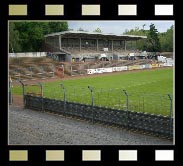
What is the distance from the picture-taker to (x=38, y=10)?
3.58m

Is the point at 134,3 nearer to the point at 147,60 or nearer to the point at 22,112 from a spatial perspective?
the point at 22,112

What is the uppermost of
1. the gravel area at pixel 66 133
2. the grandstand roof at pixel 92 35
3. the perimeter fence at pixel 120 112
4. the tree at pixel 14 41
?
the grandstand roof at pixel 92 35

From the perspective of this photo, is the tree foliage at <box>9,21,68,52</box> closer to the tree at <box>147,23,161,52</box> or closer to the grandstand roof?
the grandstand roof

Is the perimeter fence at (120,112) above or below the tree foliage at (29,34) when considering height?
below

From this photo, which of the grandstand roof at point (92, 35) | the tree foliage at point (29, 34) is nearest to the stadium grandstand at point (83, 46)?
the grandstand roof at point (92, 35)

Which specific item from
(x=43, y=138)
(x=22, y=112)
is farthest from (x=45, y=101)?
(x=43, y=138)

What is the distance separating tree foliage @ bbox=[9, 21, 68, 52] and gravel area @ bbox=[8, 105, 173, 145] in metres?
16.9

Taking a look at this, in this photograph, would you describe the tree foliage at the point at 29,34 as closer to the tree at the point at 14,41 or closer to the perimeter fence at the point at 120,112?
the tree at the point at 14,41

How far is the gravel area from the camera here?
9344 mm

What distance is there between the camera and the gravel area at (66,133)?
30.7ft

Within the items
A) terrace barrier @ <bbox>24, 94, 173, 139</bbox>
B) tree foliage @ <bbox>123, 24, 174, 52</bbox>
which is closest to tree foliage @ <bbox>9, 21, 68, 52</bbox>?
tree foliage @ <bbox>123, 24, 174, 52</bbox>

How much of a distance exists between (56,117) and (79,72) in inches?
931

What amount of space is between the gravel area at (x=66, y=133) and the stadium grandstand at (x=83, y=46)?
81.3 ft

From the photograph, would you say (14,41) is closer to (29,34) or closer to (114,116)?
(29,34)
